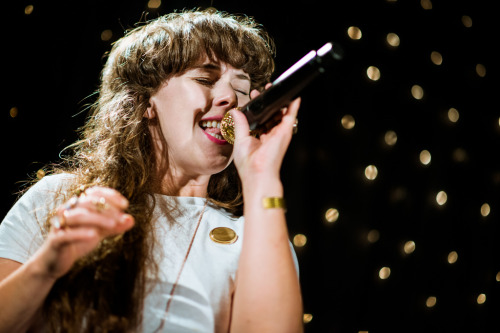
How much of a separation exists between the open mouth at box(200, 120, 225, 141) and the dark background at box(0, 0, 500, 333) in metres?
0.44

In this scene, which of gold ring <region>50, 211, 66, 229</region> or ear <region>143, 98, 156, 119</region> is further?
ear <region>143, 98, 156, 119</region>

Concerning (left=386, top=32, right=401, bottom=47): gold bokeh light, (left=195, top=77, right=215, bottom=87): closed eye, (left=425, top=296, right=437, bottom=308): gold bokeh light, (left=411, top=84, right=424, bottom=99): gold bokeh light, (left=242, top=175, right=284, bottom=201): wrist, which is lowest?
(left=425, top=296, right=437, bottom=308): gold bokeh light

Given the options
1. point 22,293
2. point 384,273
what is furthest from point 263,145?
point 384,273

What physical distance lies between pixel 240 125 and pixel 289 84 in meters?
0.22

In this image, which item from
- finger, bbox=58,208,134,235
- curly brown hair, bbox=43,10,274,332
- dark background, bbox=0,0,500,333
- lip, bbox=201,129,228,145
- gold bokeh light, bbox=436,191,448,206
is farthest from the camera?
gold bokeh light, bbox=436,191,448,206

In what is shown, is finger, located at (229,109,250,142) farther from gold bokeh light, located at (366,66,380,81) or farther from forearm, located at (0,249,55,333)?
gold bokeh light, located at (366,66,380,81)

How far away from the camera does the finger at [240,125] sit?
89 centimetres

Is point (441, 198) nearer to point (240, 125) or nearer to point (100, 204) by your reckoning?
point (240, 125)

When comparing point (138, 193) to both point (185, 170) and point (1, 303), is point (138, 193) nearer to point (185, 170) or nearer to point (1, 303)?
point (185, 170)

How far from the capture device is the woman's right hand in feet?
1.88

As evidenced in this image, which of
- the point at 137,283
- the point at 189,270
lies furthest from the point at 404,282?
the point at 137,283

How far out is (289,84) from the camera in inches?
27.7

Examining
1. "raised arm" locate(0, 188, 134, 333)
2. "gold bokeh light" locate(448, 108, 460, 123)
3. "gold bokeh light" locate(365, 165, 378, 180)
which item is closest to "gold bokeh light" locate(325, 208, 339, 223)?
"gold bokeh light" locate(365, 165, 378, 180)

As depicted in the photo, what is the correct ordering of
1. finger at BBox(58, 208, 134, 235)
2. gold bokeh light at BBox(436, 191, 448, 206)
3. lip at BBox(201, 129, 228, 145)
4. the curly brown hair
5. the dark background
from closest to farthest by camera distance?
finger at BBox(58, 208, 134, 235) → the curly brown hair → lip at BBox(201, 129, 228, 145) → the dark background → gold bokeh light at BBox(436, 191, 448, 206)
